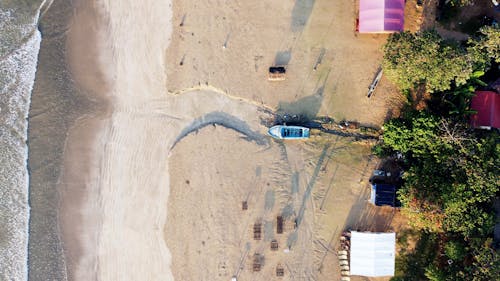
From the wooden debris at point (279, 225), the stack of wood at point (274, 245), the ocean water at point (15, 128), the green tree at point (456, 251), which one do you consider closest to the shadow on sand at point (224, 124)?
the wooden debris at point (279, 225)

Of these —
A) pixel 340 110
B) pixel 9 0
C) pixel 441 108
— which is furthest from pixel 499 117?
pixel 9 0

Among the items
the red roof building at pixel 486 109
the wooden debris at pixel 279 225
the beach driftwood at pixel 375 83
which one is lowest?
the wooden debris at pixel 279 225

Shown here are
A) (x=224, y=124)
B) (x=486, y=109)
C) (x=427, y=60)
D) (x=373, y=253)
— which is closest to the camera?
(x=427, y=60)

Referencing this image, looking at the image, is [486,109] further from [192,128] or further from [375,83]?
[192,128]

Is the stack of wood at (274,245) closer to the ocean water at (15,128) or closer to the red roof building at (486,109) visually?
the red roof building at (486,109)

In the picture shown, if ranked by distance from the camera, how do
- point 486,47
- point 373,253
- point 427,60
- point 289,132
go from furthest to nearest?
point 289,132, point 373,253, point 486,47, point 427,60

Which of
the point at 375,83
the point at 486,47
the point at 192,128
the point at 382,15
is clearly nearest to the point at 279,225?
the point at 192,128
